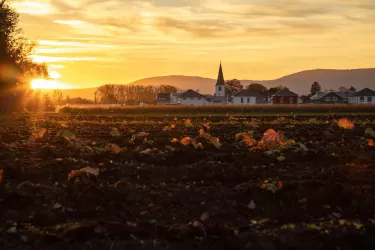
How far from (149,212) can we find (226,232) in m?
→ 1.30

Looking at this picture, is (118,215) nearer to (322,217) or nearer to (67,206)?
(67,206)

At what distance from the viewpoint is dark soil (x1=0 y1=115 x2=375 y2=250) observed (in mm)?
5789

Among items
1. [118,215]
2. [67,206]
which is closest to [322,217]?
[118,215]

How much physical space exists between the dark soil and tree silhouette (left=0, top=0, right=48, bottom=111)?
44.6m

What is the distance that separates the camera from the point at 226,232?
5953 mm

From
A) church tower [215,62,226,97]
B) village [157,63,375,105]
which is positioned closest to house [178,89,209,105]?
village [157,63,375,105]

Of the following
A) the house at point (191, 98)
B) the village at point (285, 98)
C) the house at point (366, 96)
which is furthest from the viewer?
the house at point (191, 98)

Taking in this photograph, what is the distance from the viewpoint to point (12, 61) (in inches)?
2104

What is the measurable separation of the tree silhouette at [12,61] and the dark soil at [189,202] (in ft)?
146

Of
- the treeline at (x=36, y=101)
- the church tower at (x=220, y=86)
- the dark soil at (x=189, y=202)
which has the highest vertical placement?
the church tower at (x=220, y=86)

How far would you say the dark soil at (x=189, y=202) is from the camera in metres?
5.79

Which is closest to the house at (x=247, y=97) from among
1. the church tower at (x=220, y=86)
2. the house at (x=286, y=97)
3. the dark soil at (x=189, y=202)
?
the house at (x=286, y=97)

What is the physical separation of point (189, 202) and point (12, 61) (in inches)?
1991

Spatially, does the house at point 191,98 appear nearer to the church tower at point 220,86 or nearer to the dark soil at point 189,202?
the church tower at point 220,86
